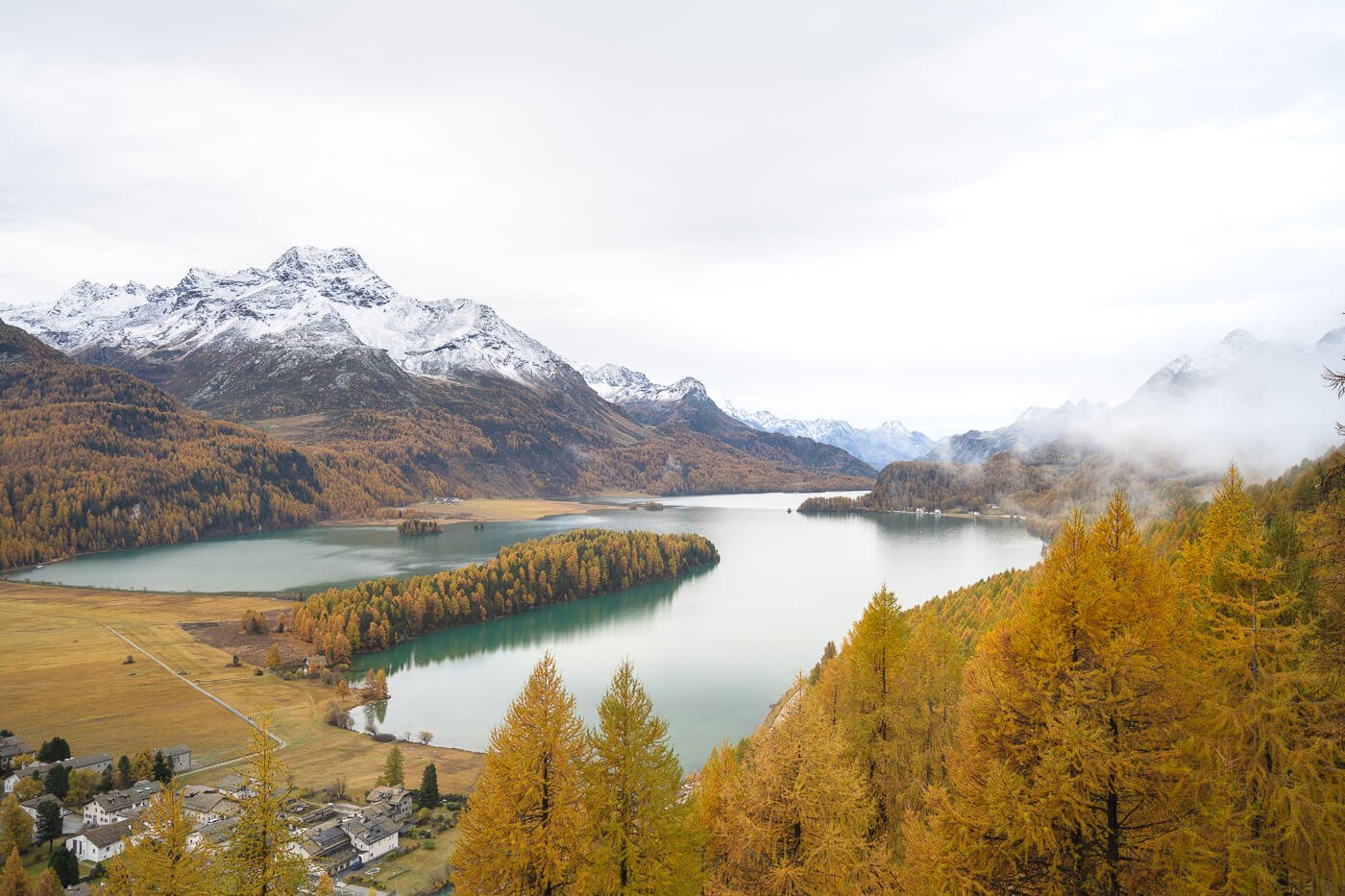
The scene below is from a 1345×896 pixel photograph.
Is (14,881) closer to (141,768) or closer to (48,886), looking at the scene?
(48,886)

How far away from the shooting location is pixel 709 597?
234ft

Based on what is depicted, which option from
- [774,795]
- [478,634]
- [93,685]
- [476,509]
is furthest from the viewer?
[476,509]

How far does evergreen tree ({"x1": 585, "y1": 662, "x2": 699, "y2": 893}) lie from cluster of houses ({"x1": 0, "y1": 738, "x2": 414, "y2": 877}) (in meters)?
16.3

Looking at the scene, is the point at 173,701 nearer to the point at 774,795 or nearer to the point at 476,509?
the point at 774,795

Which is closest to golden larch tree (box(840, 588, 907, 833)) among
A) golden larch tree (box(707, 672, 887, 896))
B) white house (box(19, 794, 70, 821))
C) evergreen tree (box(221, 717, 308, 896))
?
golden larch tree (box(707, 672, 887, 896))

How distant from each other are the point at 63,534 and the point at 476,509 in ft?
264

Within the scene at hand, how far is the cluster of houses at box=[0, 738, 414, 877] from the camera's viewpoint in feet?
72.8

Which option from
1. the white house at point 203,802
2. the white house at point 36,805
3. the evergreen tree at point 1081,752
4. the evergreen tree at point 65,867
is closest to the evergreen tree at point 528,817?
the evergreen tree at point 1081,752

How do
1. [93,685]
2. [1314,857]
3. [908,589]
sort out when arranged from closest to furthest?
Result: [1314,857] < [93,685] < [908,589]

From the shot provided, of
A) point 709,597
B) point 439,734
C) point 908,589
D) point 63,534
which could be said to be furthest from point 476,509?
point 439,734

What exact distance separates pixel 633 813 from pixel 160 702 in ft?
137

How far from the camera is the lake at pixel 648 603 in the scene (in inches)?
1598

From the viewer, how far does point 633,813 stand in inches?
395

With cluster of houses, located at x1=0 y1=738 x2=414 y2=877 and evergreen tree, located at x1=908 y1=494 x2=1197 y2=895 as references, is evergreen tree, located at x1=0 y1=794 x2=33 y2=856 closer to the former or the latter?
cluster of houses, located at x1=0 y1=738 x2=414 y2=877
